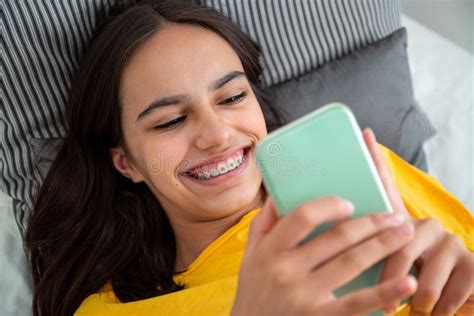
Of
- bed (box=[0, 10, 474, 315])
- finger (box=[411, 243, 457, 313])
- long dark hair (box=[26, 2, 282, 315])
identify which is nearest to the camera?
finger (box=[411, 243, 457, 313])

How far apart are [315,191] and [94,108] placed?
59cm

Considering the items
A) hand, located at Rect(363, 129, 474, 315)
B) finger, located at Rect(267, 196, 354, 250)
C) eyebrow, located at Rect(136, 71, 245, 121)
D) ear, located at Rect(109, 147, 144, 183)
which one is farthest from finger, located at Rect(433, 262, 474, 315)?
ear, located at Rect(109, 147, 144, 183)

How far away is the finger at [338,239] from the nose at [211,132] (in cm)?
39

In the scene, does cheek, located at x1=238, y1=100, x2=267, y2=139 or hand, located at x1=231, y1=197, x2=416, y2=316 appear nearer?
hand, located at x1=231, y1=197, x2=416, y2=316

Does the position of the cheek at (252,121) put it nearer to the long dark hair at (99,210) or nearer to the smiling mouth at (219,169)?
the smiling mouth at (219,169)

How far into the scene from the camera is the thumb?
1.92ft

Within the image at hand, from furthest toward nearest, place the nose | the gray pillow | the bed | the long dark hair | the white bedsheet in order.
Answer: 1. the white bedsheet
2. the gray pillow
3. the bed
4. the long dark hair
5. the nose

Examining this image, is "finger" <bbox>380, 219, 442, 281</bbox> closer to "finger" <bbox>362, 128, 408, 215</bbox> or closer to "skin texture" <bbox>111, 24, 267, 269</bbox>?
"finger" <bbox>362, 128, 408, 215</bbox>

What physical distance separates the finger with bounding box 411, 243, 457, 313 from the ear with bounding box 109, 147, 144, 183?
1.97 ft

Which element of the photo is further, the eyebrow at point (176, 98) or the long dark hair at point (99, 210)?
the long dark hair at point (99, 210)

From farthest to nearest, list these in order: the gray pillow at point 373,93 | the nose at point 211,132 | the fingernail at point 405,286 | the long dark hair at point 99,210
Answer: the gray pillow at point 373,93, the long dark hair at point 99,210, the nose at point 211,132, the fingernail at point 405,286

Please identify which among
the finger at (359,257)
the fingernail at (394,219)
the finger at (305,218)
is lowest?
the finger at (359,257)

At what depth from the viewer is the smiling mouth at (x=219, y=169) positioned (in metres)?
0.93

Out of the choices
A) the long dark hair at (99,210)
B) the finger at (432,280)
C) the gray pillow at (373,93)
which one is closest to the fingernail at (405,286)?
the finger at (432,280)
